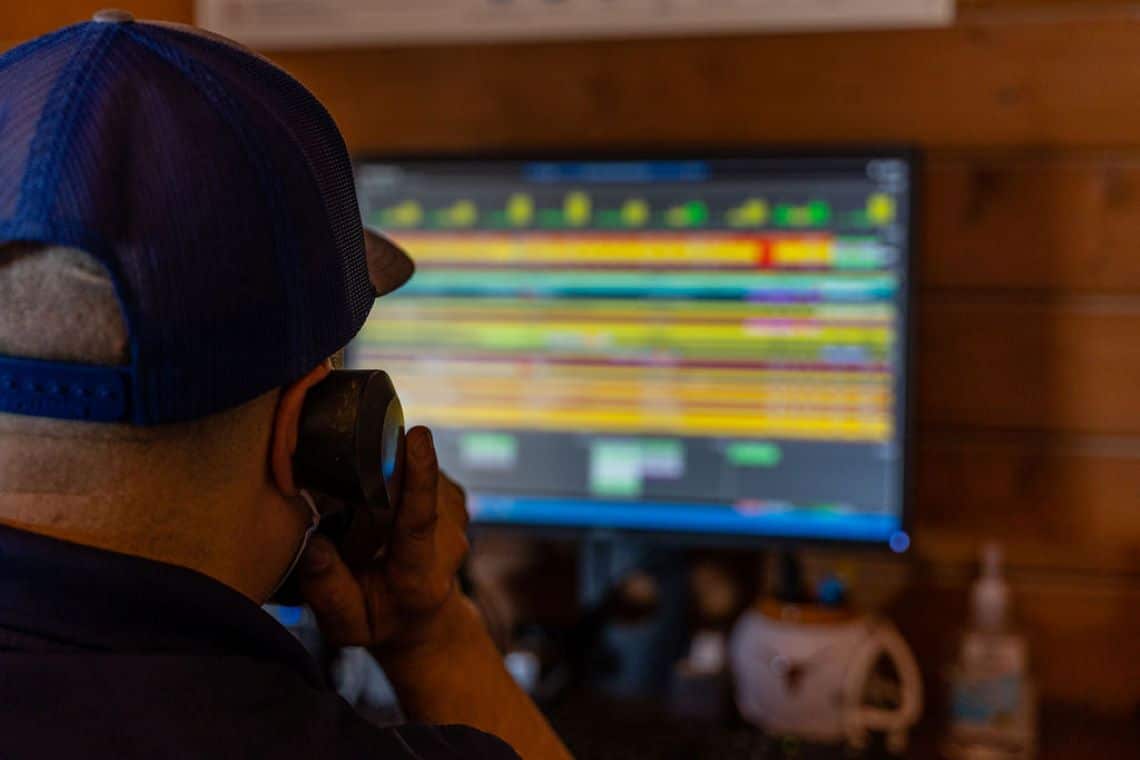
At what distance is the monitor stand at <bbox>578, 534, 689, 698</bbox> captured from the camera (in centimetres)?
138

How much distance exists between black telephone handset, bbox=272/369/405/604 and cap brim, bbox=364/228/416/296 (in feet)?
0.29

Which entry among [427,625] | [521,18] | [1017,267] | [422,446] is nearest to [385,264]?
[422,446]

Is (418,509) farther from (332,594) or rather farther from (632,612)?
(632,612)

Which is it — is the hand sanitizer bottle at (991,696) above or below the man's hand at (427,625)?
below

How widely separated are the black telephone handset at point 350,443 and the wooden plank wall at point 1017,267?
84 cm

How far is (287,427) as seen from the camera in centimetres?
65

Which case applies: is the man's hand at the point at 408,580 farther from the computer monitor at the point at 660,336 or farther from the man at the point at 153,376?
the computer monitor at the point at 660,336

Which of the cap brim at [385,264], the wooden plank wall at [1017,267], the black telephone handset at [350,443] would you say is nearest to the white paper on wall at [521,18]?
the wooden plank wall at [1017,267]

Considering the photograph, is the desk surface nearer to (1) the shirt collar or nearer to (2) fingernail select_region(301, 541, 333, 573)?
(2) fingernail select_region(301, 541, 333, 573)

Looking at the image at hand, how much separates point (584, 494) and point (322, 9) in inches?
25.8

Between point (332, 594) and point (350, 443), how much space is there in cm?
A: 20

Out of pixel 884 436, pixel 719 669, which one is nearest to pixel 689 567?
pixel 719 669

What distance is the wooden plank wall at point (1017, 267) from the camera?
1374 mm

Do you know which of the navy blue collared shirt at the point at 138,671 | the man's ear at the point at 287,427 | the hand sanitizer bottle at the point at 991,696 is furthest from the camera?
the hand sanitizer bottle at the point at 991,696
